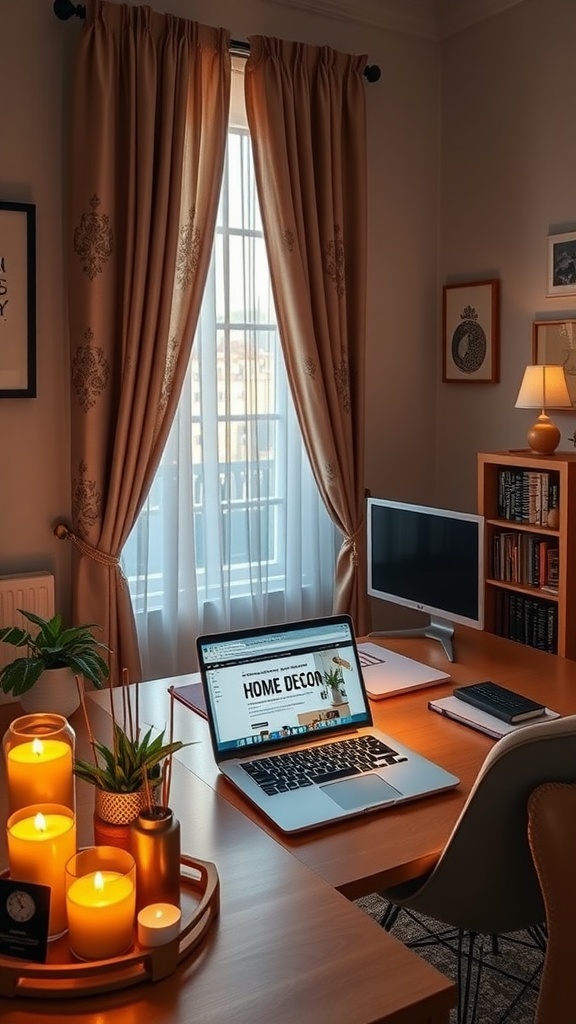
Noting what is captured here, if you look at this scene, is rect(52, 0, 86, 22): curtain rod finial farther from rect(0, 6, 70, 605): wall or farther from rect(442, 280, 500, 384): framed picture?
rect(442, 280, 500, 384): framed picture

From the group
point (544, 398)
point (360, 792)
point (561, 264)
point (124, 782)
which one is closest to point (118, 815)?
point (124, 782)

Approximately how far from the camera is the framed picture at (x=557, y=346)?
10.7ft

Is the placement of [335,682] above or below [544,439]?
below

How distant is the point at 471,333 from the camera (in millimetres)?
3719

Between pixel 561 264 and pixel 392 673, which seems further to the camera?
pixel 561 264

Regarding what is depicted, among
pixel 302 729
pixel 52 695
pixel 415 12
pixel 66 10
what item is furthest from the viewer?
pixel 415 12

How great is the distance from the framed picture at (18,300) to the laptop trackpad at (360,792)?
180 centimetres

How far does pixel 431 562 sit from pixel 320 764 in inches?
35.9

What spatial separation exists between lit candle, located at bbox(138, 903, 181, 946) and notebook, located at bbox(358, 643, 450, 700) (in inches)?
41.2

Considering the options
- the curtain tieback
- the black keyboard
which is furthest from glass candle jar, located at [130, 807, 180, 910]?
the curtain tieback

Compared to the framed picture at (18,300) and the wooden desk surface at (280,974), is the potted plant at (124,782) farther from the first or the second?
the framed picture at (18,300)

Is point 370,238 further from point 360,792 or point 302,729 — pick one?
point 360,792

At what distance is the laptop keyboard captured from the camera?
1.71 m

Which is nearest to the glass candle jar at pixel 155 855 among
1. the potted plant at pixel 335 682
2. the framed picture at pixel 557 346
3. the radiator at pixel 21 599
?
the potted plant at pixel 335 682
